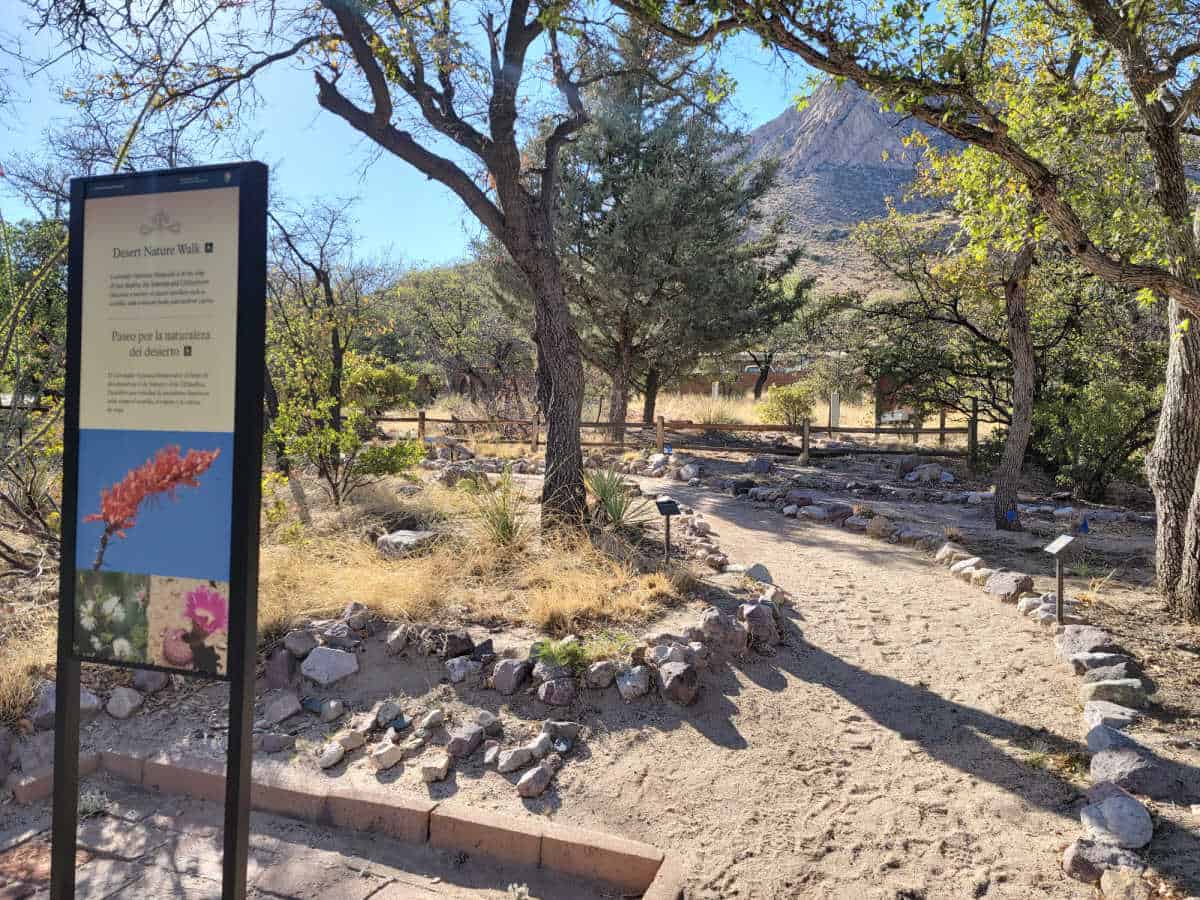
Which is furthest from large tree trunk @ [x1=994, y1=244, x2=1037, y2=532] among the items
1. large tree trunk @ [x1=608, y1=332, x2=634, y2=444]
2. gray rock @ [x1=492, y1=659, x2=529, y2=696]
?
large tree trunk @ [x1=608, y1=332, x2=634, y2=444]

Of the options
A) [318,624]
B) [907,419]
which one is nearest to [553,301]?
[318,624]

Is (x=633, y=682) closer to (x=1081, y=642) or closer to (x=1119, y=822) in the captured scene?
(x=1119, y=822)

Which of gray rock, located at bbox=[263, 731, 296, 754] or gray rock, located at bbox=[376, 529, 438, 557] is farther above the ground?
gray rock, located at bbox=[376, 529, 438, 557]

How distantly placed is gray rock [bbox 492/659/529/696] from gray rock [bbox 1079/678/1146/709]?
3274 mm

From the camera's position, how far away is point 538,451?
16.0 meters

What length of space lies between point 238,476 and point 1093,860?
343 centimetres

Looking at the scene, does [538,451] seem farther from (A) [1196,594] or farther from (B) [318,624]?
(A) [1196,594]

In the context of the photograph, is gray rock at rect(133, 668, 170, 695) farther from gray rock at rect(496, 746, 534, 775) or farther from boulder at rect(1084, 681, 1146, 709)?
boulder at rect(1084, 681, 1146, 709)

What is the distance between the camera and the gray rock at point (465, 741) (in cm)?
389

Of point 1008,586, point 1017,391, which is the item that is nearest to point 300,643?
point 1008,586

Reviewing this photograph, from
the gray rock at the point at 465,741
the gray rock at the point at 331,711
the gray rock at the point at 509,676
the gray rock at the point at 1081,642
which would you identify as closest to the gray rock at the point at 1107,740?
the gray rock at the point at 1081,642

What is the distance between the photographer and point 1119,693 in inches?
170

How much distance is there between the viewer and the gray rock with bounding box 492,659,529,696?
4367 mm

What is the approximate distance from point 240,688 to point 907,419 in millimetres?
18843
